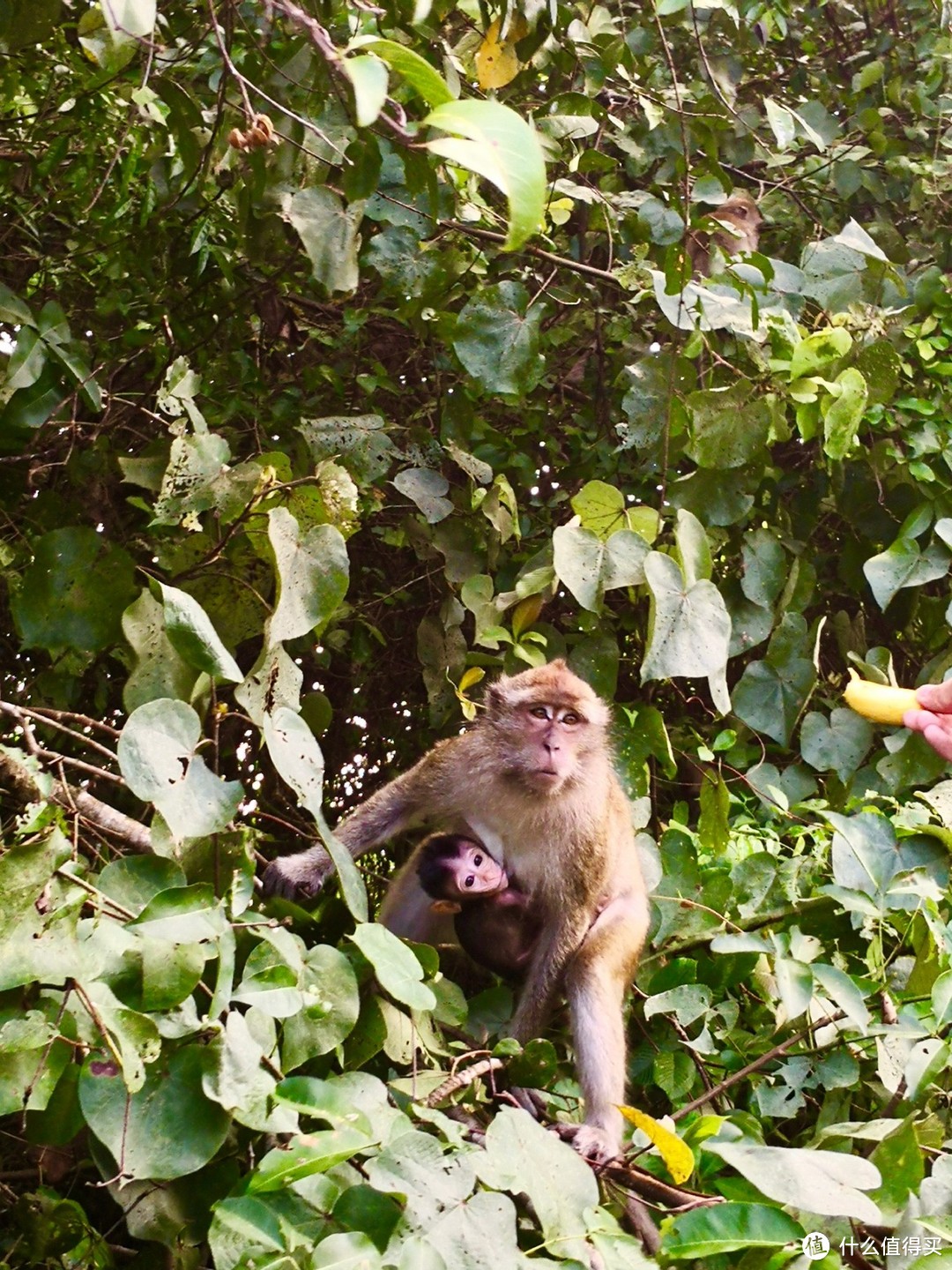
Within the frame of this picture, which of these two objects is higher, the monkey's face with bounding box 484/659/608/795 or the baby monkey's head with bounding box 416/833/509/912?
the monkey's face with bounding box 484/659/608/795

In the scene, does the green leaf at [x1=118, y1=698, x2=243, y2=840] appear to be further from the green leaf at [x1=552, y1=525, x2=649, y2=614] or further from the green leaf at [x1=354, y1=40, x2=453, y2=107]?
the green leaf at [x1=552, y1=525, x2=649, y2=614]

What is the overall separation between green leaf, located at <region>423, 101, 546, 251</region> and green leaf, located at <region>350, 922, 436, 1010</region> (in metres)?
1.15

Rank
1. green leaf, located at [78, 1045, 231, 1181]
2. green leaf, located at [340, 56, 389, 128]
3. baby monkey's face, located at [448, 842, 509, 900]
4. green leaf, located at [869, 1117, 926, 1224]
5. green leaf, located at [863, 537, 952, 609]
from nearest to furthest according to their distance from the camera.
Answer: green leaf, located at [340, 56, 389, 128] < green leaf, located at [78, 1045, 231, 1181] < green leaf, located at [869, 1117, 926, 1224] < baby monkey's face, located at [448, 842, 509, 900] < green leaf, located at [863, 537, 952, 609]

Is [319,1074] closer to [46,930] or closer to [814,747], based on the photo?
[46,930]

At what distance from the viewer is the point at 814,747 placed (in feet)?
12.2

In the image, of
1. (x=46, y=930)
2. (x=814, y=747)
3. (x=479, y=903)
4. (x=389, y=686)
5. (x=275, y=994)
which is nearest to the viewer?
(x=46, y=930)

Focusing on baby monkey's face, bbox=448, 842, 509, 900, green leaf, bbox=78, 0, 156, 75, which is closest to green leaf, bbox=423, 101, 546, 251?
green leaf, bbox=78, 0, 156, 75

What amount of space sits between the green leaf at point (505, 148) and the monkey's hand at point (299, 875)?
6.24 ft

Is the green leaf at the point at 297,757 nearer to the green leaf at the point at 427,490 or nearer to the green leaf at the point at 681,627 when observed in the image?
the green leaf at the point at 681,627

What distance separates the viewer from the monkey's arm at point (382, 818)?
2926mm

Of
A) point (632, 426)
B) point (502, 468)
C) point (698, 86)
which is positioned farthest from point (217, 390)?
point (698, 86)

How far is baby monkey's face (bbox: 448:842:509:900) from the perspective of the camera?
10.2 ft

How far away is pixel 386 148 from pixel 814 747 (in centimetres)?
213

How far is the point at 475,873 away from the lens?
123 inches
